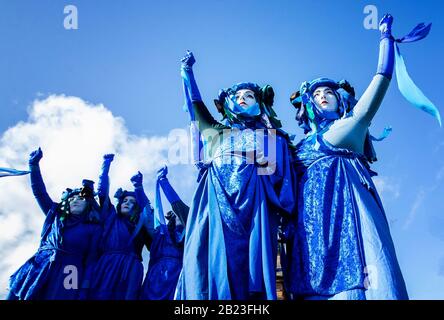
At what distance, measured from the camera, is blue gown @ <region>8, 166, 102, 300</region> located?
312 inches

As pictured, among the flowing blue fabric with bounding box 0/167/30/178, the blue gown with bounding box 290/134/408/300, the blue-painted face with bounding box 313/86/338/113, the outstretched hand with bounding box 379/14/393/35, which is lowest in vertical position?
the blue gown with bounding box 290/134/408/300

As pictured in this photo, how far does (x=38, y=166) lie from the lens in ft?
28.3

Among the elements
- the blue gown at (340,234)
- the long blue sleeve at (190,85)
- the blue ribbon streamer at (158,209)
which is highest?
the long blue sleeve at (190,85)

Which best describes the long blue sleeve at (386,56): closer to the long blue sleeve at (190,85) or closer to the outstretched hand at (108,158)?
the long blue sleeve at (190,85)

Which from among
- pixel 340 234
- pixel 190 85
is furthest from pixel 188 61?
pixel 340 234

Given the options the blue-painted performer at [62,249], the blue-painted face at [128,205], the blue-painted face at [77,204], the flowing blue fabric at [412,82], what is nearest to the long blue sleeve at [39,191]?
the blue-painted performer at [62,249]

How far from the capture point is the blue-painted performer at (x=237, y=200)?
596 centimetres

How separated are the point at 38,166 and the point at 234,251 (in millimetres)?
4084

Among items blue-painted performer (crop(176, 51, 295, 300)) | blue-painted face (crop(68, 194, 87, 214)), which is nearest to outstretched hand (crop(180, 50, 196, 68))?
blue-painted performer (crop(176, 51, 295, 300))

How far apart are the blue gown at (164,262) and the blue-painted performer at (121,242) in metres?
0.21

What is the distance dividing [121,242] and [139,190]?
1.08 metres

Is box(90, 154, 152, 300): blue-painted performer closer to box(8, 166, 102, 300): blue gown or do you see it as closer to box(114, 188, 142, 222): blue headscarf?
box(114, 188, 142, 222): blue headscarf

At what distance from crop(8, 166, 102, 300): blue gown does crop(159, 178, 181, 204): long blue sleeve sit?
4.10 feet
